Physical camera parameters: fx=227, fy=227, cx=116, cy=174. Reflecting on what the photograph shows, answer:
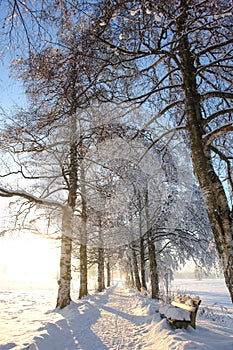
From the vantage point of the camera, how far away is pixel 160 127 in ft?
17.8

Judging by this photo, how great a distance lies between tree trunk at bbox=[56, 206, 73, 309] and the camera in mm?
7949

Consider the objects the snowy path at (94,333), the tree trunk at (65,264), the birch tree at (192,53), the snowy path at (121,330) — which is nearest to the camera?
the birch tree at (192,53)

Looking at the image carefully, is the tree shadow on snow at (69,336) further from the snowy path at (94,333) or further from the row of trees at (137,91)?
the row of trees at (137,91)

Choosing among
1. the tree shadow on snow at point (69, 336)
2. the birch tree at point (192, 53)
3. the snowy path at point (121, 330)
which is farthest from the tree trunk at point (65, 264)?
the birch tree at point (192, 53)

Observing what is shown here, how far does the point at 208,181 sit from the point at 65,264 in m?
6.50

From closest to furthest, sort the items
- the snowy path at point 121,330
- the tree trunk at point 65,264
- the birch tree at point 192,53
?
the birch tree at point 192,53
the snowy path at point 121,330
the tree trunk at point 65,264

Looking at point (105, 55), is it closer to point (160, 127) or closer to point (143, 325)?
point (160, 127)

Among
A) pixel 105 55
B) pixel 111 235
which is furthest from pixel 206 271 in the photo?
pixel 105 55

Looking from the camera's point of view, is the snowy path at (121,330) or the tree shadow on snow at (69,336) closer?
the tree shadow on snow at (69,336)

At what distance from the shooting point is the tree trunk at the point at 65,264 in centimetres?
795

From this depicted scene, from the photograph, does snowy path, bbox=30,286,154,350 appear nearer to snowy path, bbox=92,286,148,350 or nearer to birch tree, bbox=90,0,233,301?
snowy path, bbox=92,286,148,350

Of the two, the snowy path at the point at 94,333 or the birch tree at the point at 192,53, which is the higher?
the birch tree at the point at 192,53

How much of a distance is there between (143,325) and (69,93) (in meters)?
5.60

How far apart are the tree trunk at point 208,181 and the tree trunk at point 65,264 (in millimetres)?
5828
